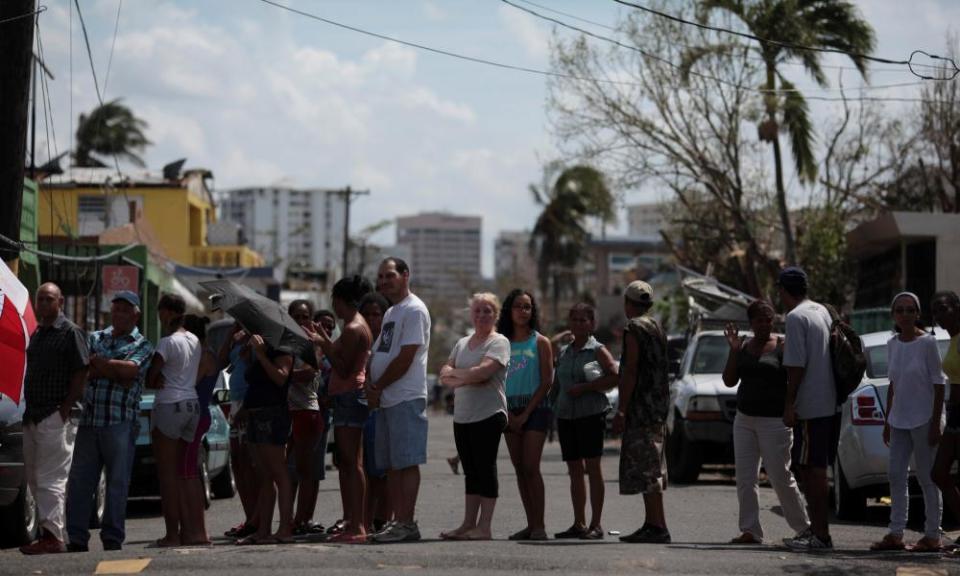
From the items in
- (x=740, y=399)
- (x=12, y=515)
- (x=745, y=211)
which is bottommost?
(x=12, y=515)

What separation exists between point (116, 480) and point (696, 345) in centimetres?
1069

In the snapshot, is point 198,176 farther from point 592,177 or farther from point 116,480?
point 116,480

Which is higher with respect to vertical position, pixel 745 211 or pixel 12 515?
pixel 745 211

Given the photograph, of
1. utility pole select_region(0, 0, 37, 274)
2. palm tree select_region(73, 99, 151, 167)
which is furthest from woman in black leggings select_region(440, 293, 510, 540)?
palm tree select_region(73, 99, 151, 167)

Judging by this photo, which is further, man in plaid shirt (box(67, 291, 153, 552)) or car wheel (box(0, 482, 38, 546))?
car wheel (box(0, 482, 38, 546))

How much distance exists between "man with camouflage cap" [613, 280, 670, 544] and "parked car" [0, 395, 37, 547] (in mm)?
4462

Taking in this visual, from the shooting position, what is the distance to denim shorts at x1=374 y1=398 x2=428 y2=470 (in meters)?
10.9

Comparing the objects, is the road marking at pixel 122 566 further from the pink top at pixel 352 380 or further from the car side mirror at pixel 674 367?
the car side mirror at pixel 674 367

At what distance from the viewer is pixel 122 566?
9289mm

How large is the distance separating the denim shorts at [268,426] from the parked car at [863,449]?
17.2ft

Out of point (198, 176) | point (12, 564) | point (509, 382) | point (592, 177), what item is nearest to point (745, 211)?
point (592, 177)

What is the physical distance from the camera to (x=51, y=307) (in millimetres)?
11062

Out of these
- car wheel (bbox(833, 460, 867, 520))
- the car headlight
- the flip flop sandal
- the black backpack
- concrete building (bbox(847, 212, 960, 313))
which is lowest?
car wheel (bbox(833, 460, 867, 520))

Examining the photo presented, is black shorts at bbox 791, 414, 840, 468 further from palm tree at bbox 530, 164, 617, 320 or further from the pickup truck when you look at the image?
palm tree at bbox 530, 164, 617, 320
